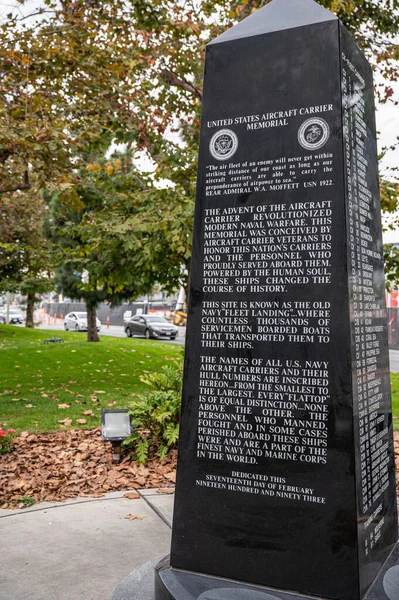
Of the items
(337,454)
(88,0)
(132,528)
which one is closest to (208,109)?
(337,454)

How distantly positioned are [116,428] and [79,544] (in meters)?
2.29

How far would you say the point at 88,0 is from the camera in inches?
500

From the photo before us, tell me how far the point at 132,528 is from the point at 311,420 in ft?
7.25

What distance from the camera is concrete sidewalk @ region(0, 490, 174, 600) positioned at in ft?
12.0

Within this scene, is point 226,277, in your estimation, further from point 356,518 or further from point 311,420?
point 356,518

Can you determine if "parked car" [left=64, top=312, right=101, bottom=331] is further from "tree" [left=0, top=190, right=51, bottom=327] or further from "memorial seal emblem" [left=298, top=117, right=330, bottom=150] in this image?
"memorial seal emblem" [left=298, top=117, right=330, bottom=150]

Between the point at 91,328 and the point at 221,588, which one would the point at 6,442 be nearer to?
the point at 221,588

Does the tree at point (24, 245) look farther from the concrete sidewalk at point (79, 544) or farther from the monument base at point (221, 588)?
the monument base at point (221, 588)

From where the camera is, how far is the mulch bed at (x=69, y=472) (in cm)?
567

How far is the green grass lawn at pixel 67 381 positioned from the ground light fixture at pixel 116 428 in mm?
2206

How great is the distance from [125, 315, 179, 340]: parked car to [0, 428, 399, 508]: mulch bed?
2662cm

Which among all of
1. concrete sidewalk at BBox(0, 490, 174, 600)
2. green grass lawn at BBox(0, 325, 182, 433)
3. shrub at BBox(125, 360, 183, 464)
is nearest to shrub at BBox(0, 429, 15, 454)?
green grass lawn at BBox(0, 325, 182, 433)

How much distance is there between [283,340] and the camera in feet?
10.7

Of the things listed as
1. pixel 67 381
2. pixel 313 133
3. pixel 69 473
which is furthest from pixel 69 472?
pixel 67 381
